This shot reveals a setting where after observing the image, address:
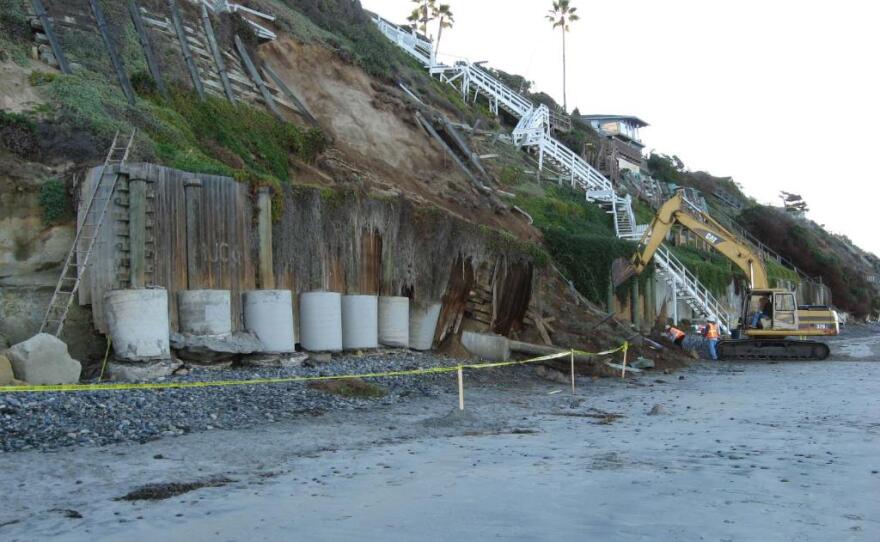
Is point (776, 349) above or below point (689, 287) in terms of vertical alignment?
below

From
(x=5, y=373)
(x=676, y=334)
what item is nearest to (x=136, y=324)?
(x=5, y=373)

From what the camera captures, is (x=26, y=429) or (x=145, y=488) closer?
(x=145, y=488)

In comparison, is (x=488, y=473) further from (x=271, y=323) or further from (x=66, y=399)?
(x=271, y=323)

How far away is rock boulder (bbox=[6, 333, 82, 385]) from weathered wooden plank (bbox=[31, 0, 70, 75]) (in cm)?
1016

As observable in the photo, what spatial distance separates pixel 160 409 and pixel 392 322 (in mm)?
9681

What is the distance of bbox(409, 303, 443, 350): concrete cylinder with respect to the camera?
22.6 m

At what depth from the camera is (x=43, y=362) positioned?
13242mm

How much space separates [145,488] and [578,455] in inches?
201

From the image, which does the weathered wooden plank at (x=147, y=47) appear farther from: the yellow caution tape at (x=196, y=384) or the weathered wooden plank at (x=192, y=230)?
the yellow caution tape at (x=196, y=384)

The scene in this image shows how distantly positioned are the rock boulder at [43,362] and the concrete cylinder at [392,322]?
8786mm

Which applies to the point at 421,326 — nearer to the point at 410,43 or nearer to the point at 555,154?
the point at 555,154

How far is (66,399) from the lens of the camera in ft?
38.9

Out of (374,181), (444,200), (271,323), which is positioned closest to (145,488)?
(271,323)

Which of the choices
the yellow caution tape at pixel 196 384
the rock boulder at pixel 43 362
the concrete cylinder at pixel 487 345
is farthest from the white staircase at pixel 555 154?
the rock boulder at pixel 43 362
